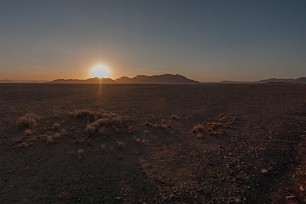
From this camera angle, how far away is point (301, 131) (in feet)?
72.0

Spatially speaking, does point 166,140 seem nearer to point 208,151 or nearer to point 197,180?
point 208,151

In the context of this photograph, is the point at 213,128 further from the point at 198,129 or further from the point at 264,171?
the point at 264,171

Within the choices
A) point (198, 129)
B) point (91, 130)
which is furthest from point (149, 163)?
point (198, 129)

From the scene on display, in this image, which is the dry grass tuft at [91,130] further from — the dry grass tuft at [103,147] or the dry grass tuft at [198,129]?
the dry grass tuft at [198,129]

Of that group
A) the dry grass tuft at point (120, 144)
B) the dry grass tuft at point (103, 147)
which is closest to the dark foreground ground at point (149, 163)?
the dry grass tuft at point (120, 144)

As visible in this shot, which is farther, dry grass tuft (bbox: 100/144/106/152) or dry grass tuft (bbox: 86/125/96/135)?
dry grass tuft (bbox: 86/125/96/135)

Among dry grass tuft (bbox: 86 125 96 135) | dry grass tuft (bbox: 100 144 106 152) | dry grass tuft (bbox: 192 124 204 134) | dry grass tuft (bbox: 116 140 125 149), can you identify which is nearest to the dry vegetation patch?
dry grass tuft (bbox: 192 124 204 134)

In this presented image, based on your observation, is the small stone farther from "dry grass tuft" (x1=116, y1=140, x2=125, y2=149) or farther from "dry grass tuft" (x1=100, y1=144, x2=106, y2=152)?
"dry grass tuft" (x1=100, y1=144, x2=106, y2=152)

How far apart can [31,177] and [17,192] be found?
129 cm

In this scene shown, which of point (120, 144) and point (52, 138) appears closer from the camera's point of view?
point (120, 144)

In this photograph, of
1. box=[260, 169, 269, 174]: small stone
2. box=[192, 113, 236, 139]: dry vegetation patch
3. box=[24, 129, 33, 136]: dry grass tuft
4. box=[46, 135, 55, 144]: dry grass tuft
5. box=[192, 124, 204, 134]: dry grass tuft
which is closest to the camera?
box=[260, 169, 269, 174]: small stone

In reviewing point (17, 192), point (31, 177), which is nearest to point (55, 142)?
point (31, 177)

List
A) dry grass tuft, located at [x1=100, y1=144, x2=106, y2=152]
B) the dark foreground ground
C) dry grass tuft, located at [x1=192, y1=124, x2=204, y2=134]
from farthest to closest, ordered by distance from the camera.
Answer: dry grass tuft, located at [x1=192, y1=124, x2=204, y2=134] < dry grass tuft, located at [x1=100, y1=144, x2=106, y2=152] < the dark foreground ground

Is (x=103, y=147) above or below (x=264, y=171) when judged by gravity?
above
